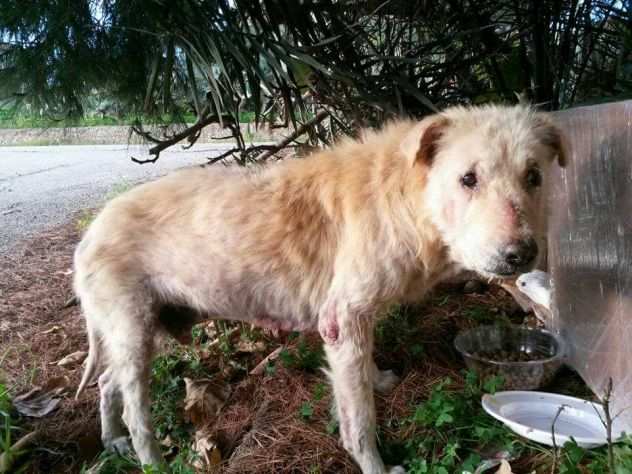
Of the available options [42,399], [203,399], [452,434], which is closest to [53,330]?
[42,399]

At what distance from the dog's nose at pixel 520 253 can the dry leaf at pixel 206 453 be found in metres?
1.93

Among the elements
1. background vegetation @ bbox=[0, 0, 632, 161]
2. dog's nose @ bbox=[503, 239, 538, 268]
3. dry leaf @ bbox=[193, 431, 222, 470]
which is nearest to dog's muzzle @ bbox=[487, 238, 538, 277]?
dog's nose @ bbox=[503, 239, 538, 268]

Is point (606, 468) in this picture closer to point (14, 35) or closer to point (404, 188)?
point (404, 188)

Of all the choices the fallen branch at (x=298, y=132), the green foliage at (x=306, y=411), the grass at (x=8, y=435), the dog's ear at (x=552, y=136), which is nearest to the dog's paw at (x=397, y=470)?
the green foliage at (x=306, y=411)

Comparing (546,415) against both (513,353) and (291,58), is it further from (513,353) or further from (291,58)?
(291,58)

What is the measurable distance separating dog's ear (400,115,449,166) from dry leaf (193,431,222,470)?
1.94 metres

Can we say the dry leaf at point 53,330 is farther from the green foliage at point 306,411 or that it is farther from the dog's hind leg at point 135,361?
the green foliage at point 306,411

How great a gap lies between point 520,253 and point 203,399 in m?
2.27

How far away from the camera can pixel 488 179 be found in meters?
2.34

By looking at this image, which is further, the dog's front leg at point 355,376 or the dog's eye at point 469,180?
the dog's front leg at point 355,376

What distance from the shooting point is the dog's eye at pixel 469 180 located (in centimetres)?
239

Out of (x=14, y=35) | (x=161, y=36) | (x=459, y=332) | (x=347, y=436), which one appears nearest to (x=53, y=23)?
(x=14, y=35)

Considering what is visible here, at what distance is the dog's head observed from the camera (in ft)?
7.27

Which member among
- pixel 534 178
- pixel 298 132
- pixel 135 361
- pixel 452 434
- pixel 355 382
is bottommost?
pixel 452 434
